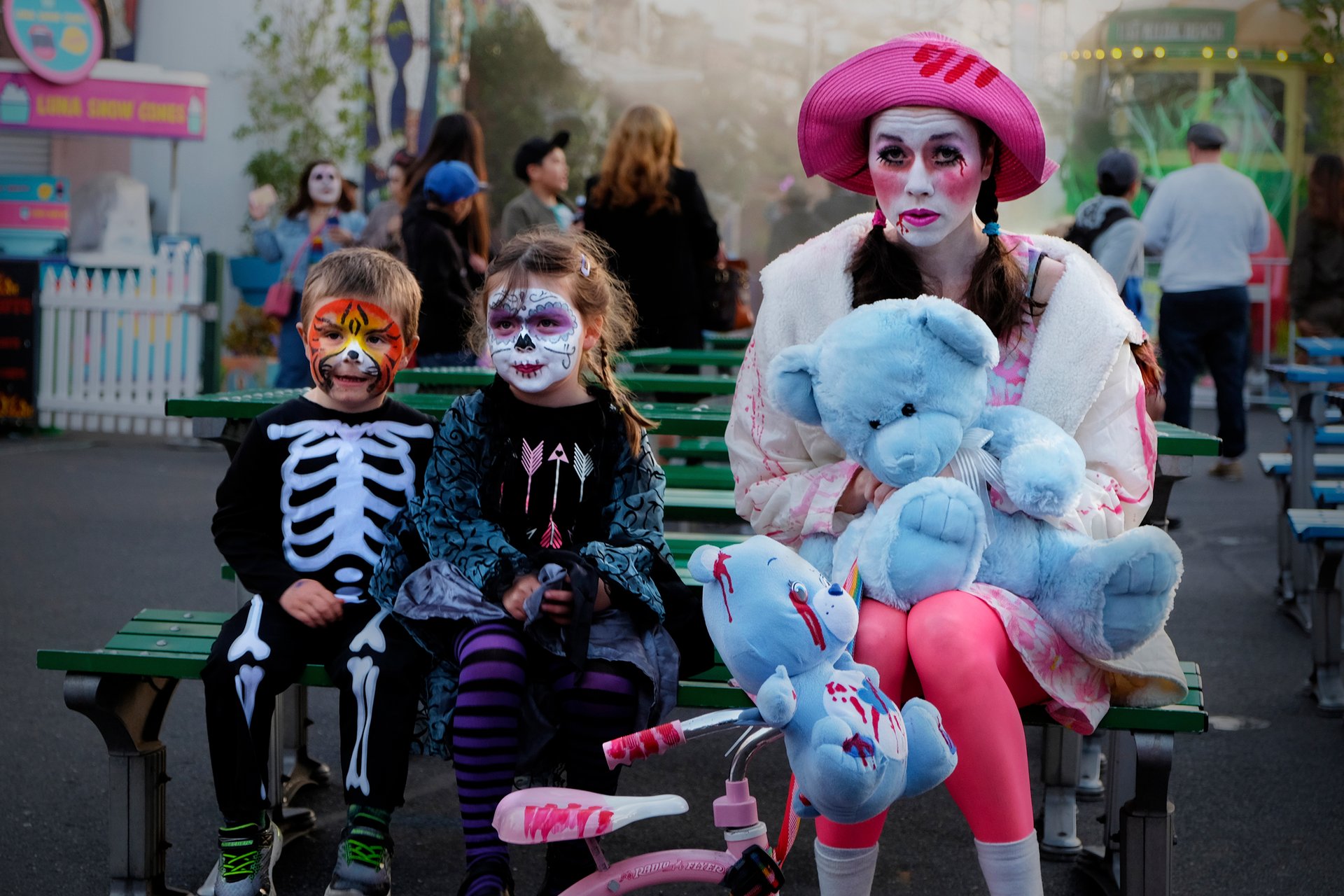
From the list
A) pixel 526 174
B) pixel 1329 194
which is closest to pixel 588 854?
pixel 526 174

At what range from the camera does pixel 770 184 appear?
65.4 ft

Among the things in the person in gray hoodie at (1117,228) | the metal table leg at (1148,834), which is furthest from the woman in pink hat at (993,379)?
the person in gray hoodie at (1117,228)

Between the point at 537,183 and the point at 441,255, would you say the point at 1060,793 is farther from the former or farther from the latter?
the point at 537,183

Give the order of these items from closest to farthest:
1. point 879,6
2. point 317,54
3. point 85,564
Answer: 1. point 85,564
2. point 317,54
3. point 879,6

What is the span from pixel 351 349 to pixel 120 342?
8.15 meters

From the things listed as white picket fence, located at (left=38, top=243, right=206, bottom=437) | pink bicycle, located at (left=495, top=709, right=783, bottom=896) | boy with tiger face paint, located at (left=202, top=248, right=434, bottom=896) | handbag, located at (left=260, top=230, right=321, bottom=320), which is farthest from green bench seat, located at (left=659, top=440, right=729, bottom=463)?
white picket fence, located at (left=38, top=243, right=206, bottom=437)

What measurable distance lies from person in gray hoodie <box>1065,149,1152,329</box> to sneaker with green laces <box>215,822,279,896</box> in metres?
5.52

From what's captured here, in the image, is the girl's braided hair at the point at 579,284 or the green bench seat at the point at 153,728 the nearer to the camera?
the green bench seat at the point at 153,728

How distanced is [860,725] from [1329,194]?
9299 millimetres

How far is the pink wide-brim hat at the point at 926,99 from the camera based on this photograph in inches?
109

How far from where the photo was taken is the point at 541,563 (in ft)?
9.11

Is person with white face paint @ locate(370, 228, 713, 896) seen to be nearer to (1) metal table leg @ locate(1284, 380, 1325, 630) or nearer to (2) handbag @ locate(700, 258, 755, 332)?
(1) metal table leg @ locate(1284, 380, 1325, 630)

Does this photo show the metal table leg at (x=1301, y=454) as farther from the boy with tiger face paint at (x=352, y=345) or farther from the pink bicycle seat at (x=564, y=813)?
the pink bicycle seat at (x=564, y=813)

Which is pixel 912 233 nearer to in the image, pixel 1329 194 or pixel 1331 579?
pixel 1331 579
